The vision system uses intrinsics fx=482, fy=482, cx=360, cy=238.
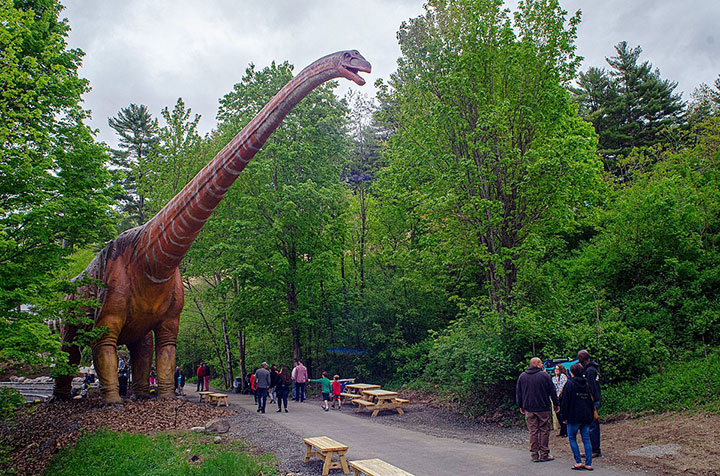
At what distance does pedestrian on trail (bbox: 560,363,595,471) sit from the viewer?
23.4ft

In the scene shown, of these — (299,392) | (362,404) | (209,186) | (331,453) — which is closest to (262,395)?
(362,404)

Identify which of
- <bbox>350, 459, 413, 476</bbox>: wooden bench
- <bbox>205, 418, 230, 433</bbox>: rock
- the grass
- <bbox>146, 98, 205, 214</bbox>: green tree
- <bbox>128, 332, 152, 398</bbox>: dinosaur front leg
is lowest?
the grass

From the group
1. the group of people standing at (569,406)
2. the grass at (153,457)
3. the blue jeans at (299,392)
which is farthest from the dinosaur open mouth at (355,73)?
the blue jeans at (299,392)

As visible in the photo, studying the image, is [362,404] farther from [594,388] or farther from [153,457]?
[594,388]

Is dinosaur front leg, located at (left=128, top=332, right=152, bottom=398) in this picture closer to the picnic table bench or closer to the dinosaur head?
the picnic table bench

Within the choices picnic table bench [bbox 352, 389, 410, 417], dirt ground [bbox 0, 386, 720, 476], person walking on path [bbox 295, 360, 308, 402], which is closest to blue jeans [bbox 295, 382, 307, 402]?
person walking on path [bbox 295, 360, 308, 402]

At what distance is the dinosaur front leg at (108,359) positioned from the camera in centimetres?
1091

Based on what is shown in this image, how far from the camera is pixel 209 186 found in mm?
9914

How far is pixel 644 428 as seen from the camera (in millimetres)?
8695

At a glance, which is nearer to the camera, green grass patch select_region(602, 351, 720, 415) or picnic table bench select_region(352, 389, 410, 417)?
green grass patch select_region(602, 351, 720, 415)

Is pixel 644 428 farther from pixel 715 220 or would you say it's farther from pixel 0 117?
pixel 0 117

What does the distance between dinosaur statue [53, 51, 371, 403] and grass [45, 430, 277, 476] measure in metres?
2.02

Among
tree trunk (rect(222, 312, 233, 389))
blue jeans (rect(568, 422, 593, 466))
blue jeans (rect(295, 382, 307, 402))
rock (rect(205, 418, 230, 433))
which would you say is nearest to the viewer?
blue jeans (rect(568, 422, 593, 466))

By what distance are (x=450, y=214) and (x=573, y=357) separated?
5.11 m
